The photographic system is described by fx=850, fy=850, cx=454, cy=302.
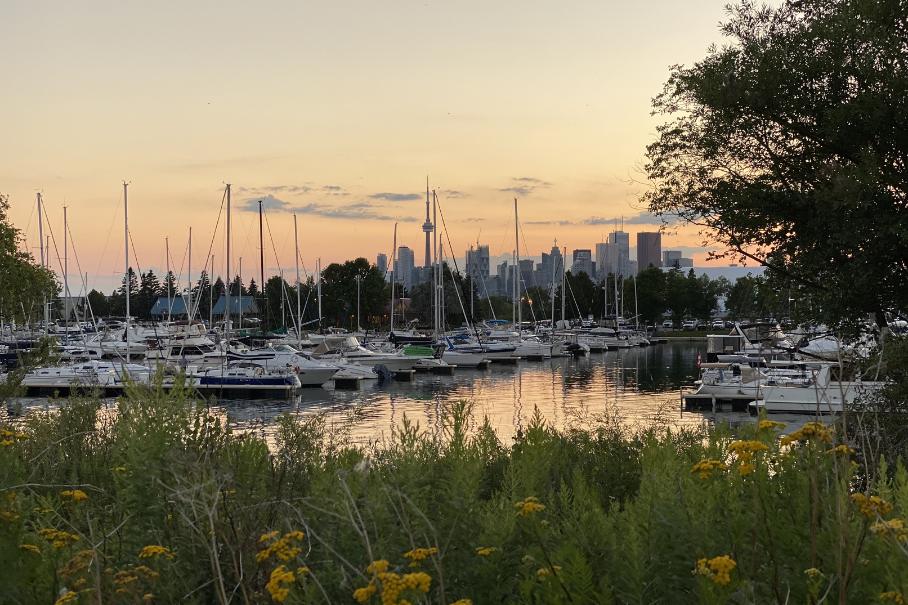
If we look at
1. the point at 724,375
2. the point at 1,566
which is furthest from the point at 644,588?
the point at 724,375

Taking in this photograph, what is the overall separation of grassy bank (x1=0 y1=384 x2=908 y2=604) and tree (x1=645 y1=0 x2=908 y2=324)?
9.45 metres

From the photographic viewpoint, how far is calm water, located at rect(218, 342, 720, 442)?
37.8m

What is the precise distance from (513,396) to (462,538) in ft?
158

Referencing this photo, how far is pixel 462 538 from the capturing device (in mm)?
5520

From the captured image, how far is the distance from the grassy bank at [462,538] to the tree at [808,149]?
9.45m

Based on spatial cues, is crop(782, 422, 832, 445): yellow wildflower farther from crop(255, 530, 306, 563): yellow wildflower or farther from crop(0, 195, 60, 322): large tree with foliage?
crop(0, 195, 60, 322): large tree with foliage

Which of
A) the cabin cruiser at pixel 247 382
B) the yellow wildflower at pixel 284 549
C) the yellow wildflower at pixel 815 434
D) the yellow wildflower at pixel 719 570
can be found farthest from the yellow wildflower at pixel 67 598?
the cabin cruiser at pixel 247 382

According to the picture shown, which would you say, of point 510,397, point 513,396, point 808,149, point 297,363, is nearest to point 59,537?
point 808,149

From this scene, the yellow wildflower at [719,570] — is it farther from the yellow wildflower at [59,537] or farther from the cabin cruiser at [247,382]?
the cabin cruiser at [247,382]

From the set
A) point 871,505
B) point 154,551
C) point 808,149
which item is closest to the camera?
point 871,505

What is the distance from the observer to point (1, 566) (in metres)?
5.03

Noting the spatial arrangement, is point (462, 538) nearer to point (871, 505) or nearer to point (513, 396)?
point (871, 505)

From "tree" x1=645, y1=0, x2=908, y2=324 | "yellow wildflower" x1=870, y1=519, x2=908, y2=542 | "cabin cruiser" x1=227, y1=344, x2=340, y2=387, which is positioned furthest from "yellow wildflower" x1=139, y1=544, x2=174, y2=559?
"cabin cruiser" x1=227, y1=344, x2=340, y2=387

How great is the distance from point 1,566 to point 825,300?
46.3ft
